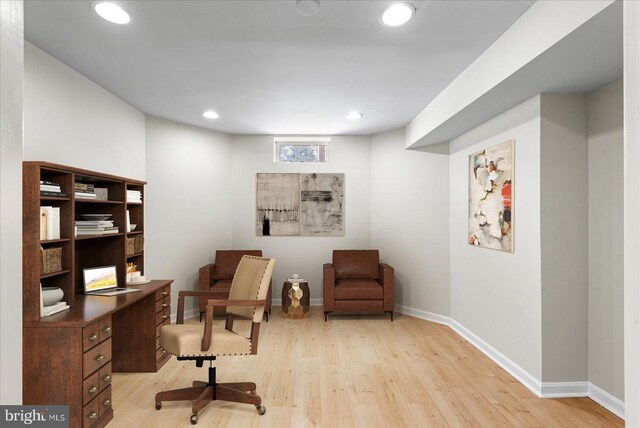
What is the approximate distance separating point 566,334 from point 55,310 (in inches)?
144

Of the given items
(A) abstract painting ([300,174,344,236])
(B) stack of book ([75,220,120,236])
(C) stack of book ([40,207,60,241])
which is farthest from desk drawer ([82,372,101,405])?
(A) abstract painting ([300,174,344,236])

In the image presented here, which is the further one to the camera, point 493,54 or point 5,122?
point 493,54

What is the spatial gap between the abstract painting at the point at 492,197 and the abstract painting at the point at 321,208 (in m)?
2.16

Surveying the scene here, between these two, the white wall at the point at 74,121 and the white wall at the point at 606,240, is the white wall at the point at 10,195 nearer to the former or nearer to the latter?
the white wall at the point at 74,121

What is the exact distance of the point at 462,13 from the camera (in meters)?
2.25

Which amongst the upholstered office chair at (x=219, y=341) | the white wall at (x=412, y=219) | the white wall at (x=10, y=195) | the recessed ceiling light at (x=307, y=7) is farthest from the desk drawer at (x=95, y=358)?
the white wall at (x=412, y=219)

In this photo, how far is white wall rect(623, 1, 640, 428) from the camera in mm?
839

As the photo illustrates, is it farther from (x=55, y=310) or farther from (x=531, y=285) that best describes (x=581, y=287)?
(x=55, y=310)

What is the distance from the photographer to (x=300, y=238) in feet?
18.8

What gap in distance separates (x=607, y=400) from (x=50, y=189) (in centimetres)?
412

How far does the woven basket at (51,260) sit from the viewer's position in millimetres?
2393

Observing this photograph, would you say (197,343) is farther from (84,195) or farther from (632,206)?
(632,206)

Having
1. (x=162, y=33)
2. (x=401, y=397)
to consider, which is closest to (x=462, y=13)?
(x=162, y=33)

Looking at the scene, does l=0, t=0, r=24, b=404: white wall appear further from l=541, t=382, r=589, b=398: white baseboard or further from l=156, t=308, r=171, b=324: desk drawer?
l=541, t=382, r=589, b=398: white baseboard
